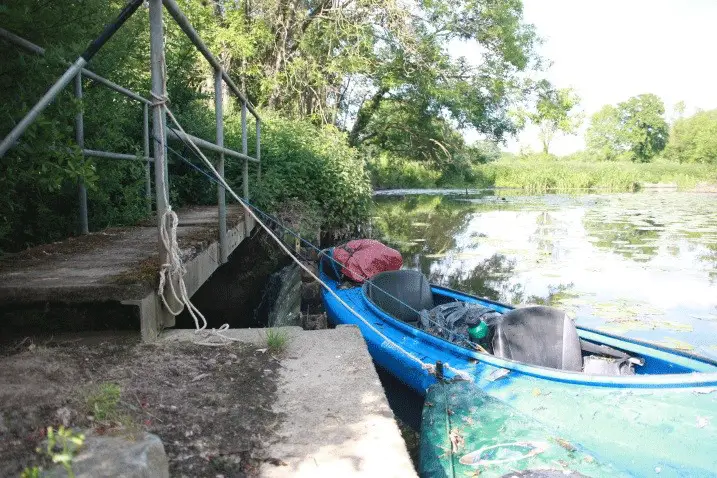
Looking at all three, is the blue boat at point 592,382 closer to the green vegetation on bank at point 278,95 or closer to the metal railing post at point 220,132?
the metal railing post at point 220,132

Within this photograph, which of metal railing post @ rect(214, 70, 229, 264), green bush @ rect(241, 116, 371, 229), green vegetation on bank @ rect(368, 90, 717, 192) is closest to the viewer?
metal railing post @ rect(214, 70, 229, 264)

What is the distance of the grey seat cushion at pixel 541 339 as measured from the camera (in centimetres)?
410

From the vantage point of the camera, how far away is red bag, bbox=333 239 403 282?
6.79m

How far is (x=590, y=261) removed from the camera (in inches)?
420

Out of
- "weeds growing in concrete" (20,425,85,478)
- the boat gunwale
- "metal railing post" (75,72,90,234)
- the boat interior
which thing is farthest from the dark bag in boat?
"weeds growing in concrete" (20,425,85,478)

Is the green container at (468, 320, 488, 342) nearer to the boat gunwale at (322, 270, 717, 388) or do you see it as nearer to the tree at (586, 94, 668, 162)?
the boat gunwale at (322, 270, 717, 388)

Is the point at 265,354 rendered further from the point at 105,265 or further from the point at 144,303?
the point at 105,265

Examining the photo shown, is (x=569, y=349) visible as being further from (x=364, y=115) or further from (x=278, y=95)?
(x=364, y=115)

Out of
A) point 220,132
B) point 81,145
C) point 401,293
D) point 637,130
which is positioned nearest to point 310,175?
point 401,293

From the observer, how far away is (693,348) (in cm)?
575

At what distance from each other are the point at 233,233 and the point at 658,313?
5.32 meters

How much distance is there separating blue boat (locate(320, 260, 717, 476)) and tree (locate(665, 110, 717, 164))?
217ft

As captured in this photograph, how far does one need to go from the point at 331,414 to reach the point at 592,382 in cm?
232

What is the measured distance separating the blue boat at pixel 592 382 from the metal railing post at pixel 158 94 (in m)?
0.99
